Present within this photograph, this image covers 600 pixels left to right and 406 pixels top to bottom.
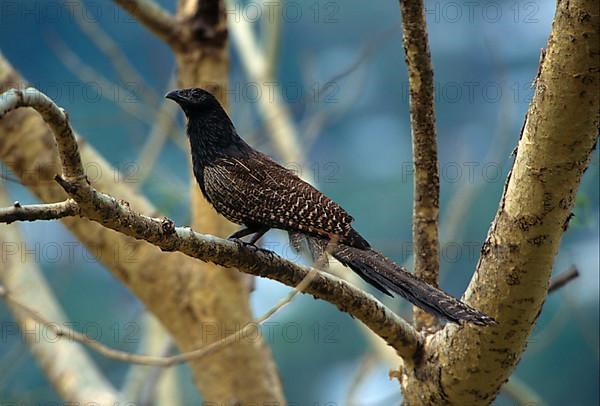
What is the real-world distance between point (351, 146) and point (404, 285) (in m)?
4.43

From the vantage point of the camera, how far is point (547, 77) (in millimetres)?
2215

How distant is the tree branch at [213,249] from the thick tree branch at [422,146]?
1.14 ft

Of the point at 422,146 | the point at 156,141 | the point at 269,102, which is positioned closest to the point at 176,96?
the point at 422,146

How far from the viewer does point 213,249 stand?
2.77 metres

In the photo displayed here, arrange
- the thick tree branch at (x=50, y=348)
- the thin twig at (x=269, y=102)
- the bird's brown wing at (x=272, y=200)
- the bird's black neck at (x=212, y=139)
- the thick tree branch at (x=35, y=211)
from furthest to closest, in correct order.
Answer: the thin twig at (x=269, y=102), the thick tree branch at (x=50, y=348), the bird's black neck at (x=212, y=139), the bird's brown wing at (x=272, y=200), the thick tree branch at (x=35, y=211)

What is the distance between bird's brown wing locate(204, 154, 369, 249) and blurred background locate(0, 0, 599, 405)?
211cm

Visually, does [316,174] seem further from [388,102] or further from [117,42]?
[117,42]

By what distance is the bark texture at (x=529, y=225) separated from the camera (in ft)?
7.04

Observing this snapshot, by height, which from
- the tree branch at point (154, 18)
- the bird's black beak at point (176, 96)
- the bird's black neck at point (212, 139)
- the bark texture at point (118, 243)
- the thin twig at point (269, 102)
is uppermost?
the thin twig at point (269, 102)

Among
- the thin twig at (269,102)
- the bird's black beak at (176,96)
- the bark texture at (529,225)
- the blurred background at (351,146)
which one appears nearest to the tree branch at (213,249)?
the bark texture at (529,225)

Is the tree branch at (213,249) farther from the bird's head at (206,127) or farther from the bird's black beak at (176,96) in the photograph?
the bird's black beak at (176,96)

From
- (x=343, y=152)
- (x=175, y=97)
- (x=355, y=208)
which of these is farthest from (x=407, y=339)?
(x=343, y=152)

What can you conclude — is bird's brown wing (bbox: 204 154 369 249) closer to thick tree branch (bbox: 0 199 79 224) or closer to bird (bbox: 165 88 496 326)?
bird (bbox: 165 88 496 326)

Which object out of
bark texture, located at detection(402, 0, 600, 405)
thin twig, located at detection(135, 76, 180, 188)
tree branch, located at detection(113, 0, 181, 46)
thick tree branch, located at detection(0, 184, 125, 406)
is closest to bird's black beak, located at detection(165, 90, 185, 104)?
tree branch, located at detection(113, 0, 181, 46)
